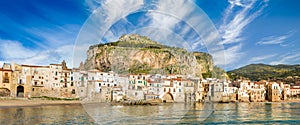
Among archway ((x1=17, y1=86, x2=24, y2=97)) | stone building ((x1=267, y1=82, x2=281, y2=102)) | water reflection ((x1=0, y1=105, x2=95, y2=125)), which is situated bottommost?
stone building ((x1=267, y1=82, x2=281, y2=102))

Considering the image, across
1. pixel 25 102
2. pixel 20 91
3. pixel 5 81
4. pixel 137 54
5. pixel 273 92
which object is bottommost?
pixel 273 92

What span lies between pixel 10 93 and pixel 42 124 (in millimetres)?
20232

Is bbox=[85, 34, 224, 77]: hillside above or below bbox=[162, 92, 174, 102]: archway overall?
above

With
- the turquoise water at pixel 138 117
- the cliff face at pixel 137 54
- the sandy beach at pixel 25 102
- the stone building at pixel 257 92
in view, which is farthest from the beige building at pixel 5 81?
the stone building at pixel 257 92

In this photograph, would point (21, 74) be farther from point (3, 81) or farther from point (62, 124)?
point (62, 124)

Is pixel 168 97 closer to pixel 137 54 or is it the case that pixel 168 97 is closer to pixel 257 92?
pixel 257 92

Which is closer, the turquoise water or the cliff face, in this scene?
the cliff face

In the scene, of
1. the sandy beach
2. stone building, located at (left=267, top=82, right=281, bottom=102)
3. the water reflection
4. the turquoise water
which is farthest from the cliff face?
stone building, located at (left=267, top=82, right=281, bottom=102)

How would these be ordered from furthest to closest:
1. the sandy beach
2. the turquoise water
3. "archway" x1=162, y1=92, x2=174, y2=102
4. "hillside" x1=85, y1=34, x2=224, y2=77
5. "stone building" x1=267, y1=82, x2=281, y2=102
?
"stone building" x1=267, y1=82, x2=281, y2=102 → "archway" x1=162, y1=92, x2=174, y2=102 → the sandy beach → the turquoise water → "hillside" x1=85, y1=34, x2=224, y2=77

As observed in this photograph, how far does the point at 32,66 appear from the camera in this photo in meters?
33.9

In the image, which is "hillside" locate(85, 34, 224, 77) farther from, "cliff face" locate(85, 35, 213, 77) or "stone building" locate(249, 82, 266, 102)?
"stone building" locate(249, 82, 266, 102)

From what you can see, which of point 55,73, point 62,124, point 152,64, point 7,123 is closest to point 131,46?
point 152,64

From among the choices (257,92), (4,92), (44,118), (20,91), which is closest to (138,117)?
(44,118)

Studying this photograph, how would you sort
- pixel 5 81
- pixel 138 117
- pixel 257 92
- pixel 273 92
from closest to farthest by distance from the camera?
1. pixel 138 117
2. pixel 5 81
3. pixel 257 92
4. pixel 273 92
